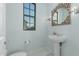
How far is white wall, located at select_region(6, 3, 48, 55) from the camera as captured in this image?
1536mm

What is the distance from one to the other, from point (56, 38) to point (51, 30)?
0.11 m

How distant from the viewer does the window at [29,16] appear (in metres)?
1.55

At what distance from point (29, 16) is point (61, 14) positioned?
0.38 meters

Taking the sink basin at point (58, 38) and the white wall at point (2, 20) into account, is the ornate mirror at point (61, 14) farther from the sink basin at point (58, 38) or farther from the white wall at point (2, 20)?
the white wall at point (2, 20)

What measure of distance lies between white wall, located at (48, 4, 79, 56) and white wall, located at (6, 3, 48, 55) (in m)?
0.10

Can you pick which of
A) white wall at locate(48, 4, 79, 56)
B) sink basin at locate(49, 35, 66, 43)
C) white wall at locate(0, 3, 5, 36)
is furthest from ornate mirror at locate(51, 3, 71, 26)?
white wall at locate(0, 3, 5, 36)

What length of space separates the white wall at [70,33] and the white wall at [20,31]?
10 cm

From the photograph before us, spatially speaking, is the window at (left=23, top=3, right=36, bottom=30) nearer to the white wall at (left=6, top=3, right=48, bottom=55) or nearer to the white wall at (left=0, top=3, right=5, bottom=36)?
the white wall at (left=6, top=3, right=48, bottom=55)

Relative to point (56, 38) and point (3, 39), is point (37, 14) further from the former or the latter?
point (3, 39)

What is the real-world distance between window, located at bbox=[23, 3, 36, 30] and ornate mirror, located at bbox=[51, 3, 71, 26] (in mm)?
229

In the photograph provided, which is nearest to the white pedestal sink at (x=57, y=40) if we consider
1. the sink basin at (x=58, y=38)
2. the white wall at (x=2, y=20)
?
the sink basin at (x=58, y=38)

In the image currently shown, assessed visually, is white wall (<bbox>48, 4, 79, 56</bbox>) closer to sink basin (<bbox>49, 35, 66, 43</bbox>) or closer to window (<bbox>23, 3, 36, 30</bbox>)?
sink basin (<bbox>49, 35, 66, 43</bbox>)

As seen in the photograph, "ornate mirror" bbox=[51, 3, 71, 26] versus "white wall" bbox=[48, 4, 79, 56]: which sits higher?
"ornate mirror" bbox=[51, 3, 71, 26]

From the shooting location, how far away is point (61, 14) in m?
1.55
